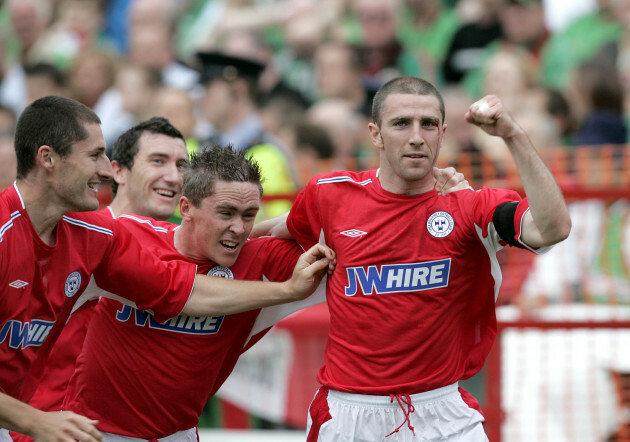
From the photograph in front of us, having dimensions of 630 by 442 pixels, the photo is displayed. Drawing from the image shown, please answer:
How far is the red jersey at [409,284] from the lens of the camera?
4.02 m

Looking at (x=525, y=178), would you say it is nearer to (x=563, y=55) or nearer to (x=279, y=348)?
(x=279, y=348)

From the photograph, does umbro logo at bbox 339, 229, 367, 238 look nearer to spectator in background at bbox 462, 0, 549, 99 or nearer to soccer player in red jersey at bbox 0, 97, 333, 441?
soccer player in red jersey at bbox 0, 97, 333, 441

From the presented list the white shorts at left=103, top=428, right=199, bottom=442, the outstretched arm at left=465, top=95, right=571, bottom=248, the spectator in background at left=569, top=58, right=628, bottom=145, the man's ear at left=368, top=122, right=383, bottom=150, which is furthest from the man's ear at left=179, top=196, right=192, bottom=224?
the spectator in background at left=569, top=58, right=628, bottom=145

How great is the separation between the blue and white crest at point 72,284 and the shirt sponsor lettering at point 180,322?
35cm

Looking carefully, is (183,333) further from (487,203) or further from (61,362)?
(487,203)

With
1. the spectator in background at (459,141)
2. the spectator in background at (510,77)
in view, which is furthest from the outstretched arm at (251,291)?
the spectator in background at (510,77)

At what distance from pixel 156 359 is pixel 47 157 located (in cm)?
105

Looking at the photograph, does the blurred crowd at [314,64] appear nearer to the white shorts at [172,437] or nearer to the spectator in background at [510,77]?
the spectator in background at [510,77]

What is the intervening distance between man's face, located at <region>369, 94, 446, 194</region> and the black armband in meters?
0.35

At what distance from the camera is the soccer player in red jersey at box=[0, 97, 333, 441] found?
3.83 meters

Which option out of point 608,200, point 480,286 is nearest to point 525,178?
point 480,286

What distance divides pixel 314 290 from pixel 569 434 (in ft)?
11.1

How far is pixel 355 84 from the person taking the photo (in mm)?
9953

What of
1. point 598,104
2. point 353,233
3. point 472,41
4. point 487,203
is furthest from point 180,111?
point 487,203
